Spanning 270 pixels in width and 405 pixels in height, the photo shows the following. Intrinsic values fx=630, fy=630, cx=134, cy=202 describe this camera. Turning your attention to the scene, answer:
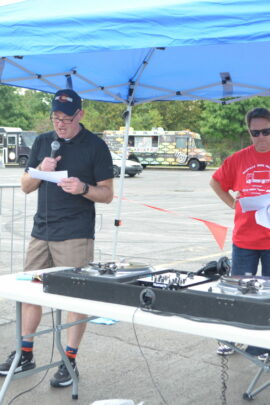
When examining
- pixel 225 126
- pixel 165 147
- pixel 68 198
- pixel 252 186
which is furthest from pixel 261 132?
pixel 225 126

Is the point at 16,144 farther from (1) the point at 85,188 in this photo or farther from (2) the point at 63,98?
(1) the point at 85,188

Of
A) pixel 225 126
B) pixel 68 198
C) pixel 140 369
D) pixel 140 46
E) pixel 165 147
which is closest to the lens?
pixel 140 46

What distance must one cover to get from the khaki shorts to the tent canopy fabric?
128cm

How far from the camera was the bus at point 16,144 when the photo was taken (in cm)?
4262

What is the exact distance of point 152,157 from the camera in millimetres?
41656

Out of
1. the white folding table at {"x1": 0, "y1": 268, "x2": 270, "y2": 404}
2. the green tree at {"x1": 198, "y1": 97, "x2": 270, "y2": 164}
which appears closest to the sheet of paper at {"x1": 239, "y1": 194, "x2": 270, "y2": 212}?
the white folding table at {"x1": 0, "y1": 268, "x2": 270, "y2": 404}

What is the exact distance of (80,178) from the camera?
428 centimetres

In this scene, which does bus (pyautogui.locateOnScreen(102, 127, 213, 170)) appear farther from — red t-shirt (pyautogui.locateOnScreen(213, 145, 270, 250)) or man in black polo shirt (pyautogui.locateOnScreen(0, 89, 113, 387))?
man in black polo shirt (pyautogui.locateOnScreen(0, 89, 113, 387))

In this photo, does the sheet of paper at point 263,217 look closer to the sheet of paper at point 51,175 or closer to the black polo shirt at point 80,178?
the black polo shirt at point 80,178

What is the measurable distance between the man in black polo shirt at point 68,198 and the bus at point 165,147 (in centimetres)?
3511

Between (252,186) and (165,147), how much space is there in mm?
36305

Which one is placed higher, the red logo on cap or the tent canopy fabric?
the tent canopy fabric

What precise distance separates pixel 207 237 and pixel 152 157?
29.6 metres

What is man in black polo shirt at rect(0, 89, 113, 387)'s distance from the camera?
13.9 feet
